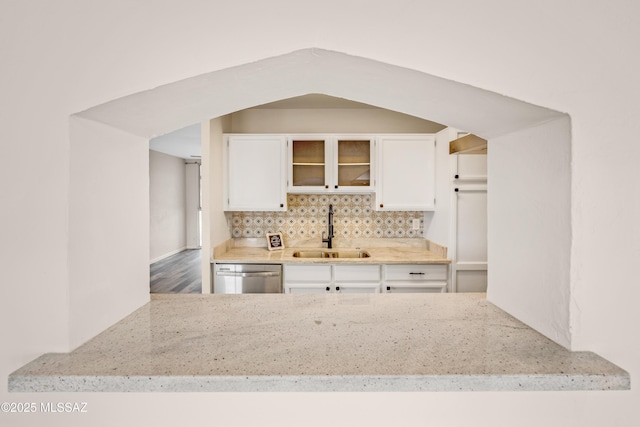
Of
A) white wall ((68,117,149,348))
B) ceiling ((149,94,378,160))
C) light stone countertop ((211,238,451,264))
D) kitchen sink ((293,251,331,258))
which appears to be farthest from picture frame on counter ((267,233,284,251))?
white wall ((68,117,149,348))

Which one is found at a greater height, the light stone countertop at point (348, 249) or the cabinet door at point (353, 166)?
the cabinet door at point (353, 166)

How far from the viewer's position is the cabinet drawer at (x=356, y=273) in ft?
9.78

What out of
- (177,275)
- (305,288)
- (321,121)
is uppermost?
(321,121)

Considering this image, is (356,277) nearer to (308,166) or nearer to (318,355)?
(308,166)

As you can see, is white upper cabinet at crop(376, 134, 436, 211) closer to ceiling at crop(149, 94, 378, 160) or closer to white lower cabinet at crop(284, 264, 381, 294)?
ceiling at crop(149, 94, 378, 160)

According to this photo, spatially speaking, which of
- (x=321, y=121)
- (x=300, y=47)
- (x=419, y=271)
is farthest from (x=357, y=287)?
(x=300, y=47)

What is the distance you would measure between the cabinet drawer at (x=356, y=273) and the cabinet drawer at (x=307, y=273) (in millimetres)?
90

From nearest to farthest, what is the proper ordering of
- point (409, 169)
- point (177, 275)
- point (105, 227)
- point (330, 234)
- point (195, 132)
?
point (105, 227), point (409, 169), point (330, 234), point (195, 132), point (177, 275)

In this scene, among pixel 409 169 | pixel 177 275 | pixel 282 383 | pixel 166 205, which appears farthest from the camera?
pixel 166 205

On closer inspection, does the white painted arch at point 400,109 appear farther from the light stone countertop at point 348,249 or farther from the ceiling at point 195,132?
the ceiling at point 195,132

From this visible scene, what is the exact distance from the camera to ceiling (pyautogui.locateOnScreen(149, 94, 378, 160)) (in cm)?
336

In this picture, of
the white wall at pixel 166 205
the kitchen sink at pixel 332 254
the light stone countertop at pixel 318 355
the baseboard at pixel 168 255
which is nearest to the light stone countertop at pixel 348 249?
the kitchen sink at pixel 332 254

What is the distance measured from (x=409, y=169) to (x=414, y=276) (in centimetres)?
106

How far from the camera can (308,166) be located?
11.0 ft
